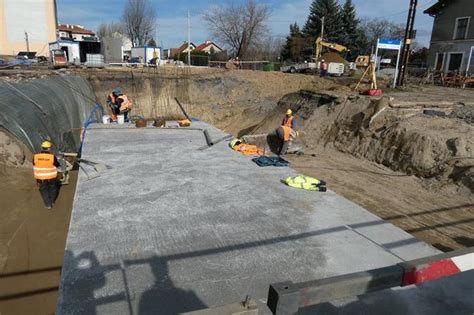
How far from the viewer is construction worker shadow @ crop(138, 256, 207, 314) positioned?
3.47 meters

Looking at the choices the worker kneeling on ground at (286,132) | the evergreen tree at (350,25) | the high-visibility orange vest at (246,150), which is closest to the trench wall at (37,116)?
the high-visibility orange vest at (246,150)

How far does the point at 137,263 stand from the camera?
4.23m

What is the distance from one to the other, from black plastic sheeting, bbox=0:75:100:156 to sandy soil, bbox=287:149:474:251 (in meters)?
7.90

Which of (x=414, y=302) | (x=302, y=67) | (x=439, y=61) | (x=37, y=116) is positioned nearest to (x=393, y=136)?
(x=414, y=302)

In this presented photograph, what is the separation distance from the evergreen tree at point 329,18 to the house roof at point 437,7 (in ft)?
61.5

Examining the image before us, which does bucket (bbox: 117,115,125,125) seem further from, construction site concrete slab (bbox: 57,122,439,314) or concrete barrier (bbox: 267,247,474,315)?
concrete barrier (bbox: 267,247,474,315)

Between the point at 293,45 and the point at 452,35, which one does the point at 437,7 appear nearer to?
the point at 452,35

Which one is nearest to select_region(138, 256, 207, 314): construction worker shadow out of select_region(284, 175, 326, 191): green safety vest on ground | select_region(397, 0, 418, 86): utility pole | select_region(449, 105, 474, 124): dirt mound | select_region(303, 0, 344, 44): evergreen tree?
select_region(284, 175, 326, 191): green safety vest on ground

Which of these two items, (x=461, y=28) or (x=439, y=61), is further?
(x=439, y=61)

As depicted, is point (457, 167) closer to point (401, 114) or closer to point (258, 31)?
point (401, 114)

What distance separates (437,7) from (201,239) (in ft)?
113

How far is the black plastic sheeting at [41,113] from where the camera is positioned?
30.2 feet

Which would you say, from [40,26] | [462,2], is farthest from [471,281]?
[40,26]

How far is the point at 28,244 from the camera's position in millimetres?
6914
